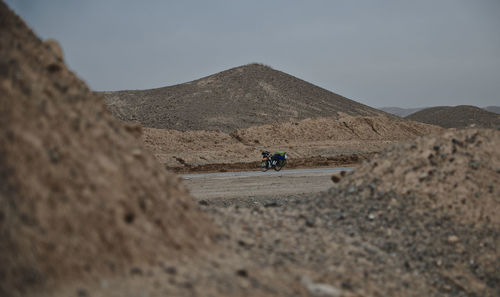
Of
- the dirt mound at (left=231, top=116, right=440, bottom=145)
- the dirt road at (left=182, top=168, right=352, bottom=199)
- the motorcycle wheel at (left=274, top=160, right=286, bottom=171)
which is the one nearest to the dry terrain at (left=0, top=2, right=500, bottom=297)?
the dirt road at (left=182, top=168, right=352, bottom=199)

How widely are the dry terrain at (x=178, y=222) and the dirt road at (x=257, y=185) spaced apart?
6.49m

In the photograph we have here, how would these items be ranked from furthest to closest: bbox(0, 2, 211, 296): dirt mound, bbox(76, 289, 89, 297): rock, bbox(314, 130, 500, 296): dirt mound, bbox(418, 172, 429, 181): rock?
bbox(418, 172, 429, 181): rock → bbox(314, 130, 500, 296): dirt mound → bbox(0, 2, 211, 296): dirt mound → bbox(76, 289, 89, 297): rock

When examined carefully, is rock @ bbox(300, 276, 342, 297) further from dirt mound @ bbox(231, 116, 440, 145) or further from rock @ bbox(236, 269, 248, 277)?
dirt mound @ bbox(231, 116, 440, 145)

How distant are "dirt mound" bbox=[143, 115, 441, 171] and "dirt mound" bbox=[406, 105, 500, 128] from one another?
25.7 m

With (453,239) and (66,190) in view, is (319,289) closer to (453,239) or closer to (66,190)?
(66,190)

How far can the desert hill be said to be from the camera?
150ft

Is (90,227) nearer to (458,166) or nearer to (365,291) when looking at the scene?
(365,291)

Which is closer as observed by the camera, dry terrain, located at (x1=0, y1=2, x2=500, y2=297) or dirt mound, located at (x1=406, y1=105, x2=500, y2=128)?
dry terrain, located at (x1=0, y1=2, x2=500, y2=297)

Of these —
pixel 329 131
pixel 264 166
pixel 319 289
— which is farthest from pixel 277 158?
pixel 319 289

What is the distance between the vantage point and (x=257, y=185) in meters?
17.3

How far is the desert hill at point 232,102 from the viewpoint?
150 ft

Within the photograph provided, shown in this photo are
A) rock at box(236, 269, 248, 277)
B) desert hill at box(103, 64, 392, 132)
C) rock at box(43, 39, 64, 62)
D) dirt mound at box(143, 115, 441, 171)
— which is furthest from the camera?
desert hill at box(103, 64, 392, 132)

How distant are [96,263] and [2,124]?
1.74 metres

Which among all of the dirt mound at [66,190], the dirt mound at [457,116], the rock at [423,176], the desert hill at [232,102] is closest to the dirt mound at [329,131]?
the desert hill at [232,102]
